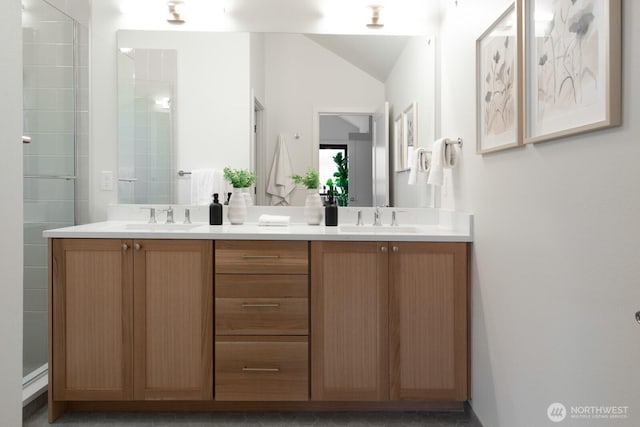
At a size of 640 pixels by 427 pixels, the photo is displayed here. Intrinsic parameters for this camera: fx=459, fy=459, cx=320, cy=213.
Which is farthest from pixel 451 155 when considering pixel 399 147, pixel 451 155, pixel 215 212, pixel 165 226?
pixel 165 226

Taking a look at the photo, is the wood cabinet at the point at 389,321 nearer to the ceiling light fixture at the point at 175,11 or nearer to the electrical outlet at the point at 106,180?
the electrical outlet at the point at 106,180

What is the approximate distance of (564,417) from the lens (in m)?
1.34

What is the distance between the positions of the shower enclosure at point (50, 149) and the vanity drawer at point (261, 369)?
122 centimetres

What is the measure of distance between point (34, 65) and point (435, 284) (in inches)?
96.5

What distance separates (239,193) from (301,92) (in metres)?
0.70

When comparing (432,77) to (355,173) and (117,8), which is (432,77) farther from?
(117,8)

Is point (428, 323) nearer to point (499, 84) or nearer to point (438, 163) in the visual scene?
point (438, 163)

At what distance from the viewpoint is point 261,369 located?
2.10m

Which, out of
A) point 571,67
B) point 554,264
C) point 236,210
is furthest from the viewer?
point 236,210

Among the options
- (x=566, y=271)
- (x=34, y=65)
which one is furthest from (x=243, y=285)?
(x=34, y=65)

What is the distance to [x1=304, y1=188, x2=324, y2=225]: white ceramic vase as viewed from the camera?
8.54ft

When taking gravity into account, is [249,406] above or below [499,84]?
below

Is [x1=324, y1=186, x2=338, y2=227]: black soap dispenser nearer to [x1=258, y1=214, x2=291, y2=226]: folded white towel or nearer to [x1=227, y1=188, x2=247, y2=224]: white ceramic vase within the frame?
[x1=258, y1=214, x2=291, y2=226]: folded white towel

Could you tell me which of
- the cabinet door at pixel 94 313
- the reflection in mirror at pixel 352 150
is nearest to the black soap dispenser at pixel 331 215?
the reflection in mirror at pixel 352 150
